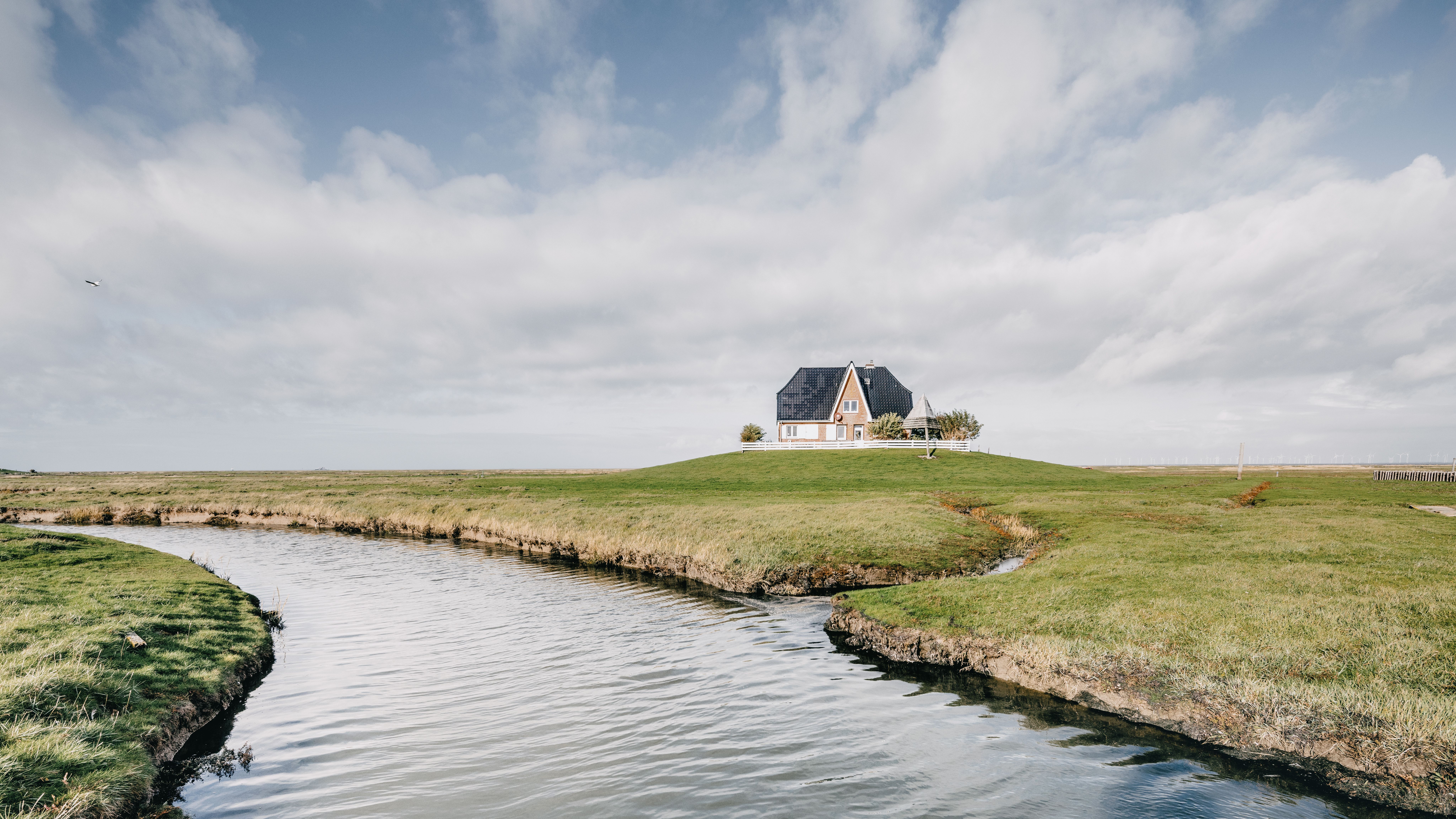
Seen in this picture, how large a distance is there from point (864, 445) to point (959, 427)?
43.4 ft

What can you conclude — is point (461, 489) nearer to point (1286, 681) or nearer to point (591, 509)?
point (591, 509)

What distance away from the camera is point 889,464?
226 feet

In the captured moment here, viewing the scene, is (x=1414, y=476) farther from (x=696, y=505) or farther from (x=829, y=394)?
(x=696, y=505)

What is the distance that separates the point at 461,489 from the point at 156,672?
2019 inches

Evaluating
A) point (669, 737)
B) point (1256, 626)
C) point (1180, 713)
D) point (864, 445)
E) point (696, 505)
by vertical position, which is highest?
point (864, 445)

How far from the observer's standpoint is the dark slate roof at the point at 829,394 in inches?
3521

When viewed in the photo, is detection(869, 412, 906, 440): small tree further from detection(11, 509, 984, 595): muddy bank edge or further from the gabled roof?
detection(11, 509, 984, 595): muddy bank edge

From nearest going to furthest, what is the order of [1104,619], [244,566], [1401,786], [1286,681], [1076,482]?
[1401,786] → [1286,681] → [1104,619] → [244,566] → [1076,482]

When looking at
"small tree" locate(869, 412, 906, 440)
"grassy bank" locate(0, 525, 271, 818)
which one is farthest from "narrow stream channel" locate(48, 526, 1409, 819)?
"small tree" locate(869, 412, 906, 440)

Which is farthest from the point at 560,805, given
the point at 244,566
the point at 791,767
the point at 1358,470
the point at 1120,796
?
the point at 1358,470

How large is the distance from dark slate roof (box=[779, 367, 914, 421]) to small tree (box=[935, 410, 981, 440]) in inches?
307

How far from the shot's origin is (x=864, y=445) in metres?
81.0

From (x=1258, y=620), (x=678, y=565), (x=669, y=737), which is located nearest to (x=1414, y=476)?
(x=1258, y=620)

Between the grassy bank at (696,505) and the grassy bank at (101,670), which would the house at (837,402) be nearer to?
the grassy bank at (696,505)
